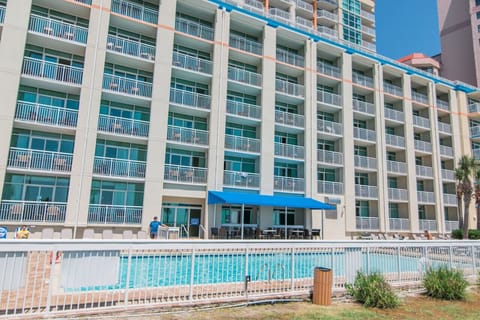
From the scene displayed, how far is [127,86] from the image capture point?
21156 mm

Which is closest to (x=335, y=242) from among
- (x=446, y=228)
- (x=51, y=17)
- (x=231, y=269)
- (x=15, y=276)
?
(x=231, y=269)

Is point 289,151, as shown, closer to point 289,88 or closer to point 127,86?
point 289,88

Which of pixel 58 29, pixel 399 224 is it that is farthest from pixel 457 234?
pixel 58 29

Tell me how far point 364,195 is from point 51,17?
26.9m

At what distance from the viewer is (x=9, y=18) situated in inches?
712

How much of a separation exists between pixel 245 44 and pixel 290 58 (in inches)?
166

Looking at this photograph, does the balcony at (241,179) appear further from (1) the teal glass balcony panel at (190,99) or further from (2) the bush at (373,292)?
(2) the bush at (373,292)

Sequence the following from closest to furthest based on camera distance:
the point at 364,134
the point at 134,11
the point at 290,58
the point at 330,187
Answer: the point at 134,11, the point at 330,187, the point at 290,58, the point at 364,134

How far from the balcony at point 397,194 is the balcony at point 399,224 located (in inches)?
73.5

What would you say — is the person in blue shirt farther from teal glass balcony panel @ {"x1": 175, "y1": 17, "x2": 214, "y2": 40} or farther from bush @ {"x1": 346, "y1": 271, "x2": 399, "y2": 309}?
teal glass balcony panel @ {"x1": 175, "y1": 17, "x2": 214, "y2": 40}

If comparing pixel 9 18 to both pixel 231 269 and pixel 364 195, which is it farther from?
pixel 364 195

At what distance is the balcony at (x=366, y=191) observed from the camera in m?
27.7

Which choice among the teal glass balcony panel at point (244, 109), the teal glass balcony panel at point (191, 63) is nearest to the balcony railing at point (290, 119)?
the teal glass balcony panel at point (244, 109)

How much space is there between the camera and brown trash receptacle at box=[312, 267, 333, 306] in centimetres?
785
